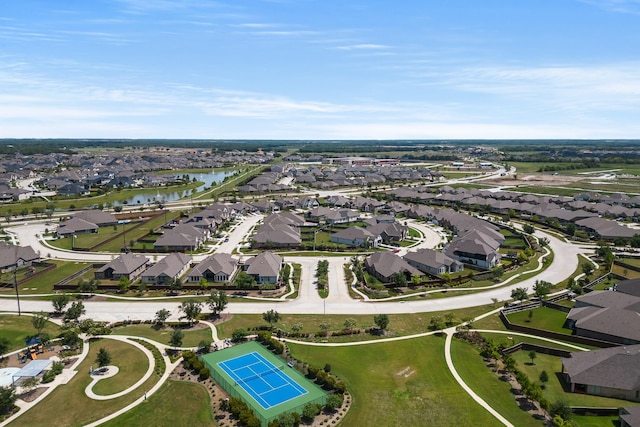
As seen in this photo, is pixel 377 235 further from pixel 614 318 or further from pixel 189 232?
pixel 614 318

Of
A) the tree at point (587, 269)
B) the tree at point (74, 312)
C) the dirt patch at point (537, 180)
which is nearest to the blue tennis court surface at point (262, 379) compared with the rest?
the tree at point (74, 312)

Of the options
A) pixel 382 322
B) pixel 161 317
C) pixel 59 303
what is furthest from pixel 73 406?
pixel 382 322

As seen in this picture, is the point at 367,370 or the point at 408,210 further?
the point at 408,210

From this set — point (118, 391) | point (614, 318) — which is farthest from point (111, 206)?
point (614, 318)

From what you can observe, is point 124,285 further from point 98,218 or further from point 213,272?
point 98,218

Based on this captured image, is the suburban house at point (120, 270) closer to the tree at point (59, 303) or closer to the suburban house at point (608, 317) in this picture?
the tree at point (59, 303)
